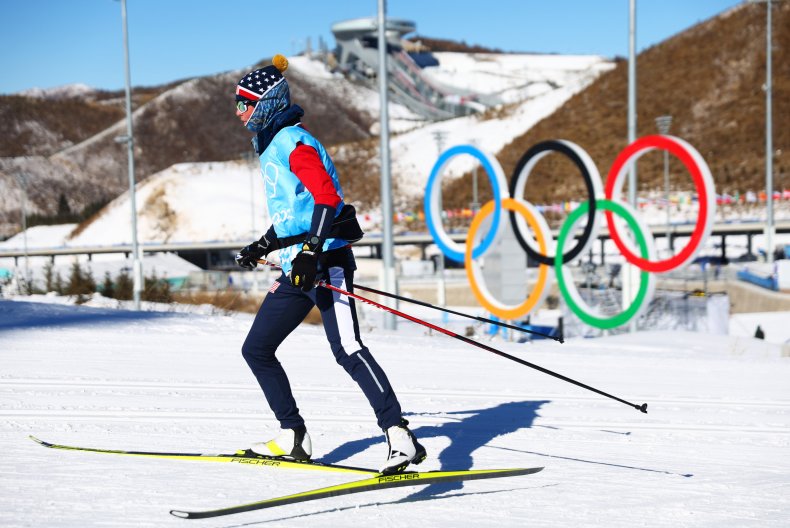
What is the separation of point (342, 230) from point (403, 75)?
13058cm

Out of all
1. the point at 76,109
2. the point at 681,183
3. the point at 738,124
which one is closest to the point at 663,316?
A: the point at 681,183

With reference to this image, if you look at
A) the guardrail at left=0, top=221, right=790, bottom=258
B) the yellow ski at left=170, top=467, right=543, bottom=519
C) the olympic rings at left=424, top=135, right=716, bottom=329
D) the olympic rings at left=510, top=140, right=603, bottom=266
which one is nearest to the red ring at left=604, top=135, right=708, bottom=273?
the olympic rings at left=424, top=135, right=716, bottom=329

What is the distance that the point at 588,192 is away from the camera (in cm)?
1706

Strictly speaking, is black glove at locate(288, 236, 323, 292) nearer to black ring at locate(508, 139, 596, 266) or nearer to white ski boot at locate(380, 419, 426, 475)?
white ski boot at locate(380, 419, 426, 475)

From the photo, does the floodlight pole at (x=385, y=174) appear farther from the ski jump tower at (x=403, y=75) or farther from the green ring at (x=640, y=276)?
the ski jump tower at (x=403, y=75)

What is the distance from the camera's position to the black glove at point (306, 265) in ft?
14.2

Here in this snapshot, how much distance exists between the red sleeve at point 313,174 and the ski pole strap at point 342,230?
134 mm

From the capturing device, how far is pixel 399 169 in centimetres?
9281

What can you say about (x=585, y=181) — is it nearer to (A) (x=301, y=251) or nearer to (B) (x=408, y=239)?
(A) (x=301, y=251)

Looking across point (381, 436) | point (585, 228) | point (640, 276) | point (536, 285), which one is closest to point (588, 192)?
point (585, 228)

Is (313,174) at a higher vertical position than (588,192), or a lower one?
lower

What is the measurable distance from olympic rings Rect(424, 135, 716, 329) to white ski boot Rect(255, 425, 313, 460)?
36.8ft

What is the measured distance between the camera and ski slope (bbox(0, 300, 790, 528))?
166 inches

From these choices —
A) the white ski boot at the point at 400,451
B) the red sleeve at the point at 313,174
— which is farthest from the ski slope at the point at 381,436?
the red sleeve at the point at 313,174
